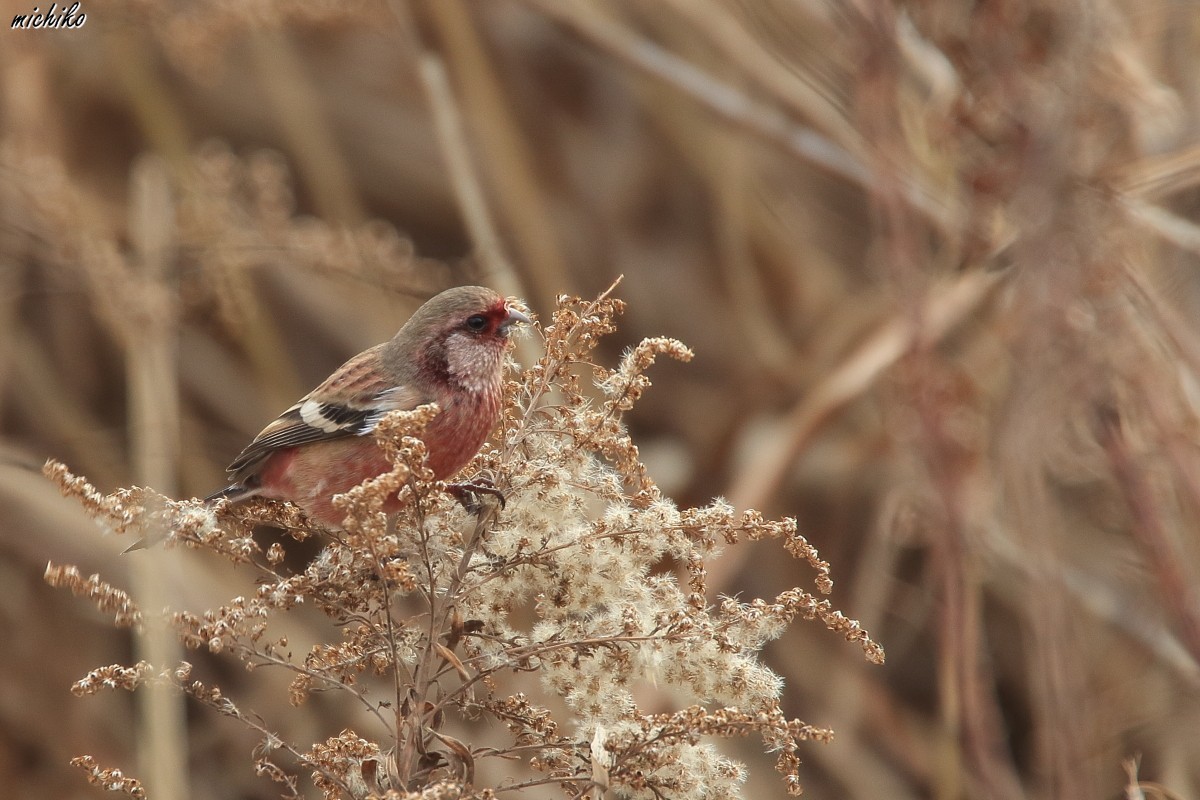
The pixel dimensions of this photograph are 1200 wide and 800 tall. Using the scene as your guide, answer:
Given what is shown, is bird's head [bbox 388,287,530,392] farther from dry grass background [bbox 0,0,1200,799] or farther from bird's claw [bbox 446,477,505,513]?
dry grass background [bbox 0,0,1200,799]

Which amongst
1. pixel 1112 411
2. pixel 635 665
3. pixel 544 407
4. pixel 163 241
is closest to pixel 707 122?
pixel 163 241

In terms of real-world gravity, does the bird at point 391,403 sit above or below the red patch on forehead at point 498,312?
below

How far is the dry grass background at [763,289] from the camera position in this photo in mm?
2666

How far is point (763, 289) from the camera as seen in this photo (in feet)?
22.8

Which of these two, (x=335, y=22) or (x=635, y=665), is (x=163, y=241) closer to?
(x=335, y=22)

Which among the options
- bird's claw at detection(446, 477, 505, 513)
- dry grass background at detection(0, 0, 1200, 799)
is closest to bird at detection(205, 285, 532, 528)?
dry grass background at detection(0, 0, 1200, 799)

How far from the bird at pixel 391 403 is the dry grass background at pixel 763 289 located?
0.50m

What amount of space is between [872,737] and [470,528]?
12.2 feet

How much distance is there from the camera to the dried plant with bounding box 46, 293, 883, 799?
1.77 metres

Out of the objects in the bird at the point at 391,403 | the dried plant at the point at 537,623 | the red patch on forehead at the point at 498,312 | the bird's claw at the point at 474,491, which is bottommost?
the dried plant at the point at 537,623

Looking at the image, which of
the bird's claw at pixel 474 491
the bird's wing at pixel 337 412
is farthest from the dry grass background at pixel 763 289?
the bird's claw at pixel 474 491

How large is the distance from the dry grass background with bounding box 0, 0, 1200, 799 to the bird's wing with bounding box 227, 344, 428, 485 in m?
0.47

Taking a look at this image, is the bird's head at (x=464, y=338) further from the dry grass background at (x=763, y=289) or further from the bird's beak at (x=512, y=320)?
the dry grass background at (x=763, y=289)

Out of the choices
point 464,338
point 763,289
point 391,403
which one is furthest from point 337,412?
point 763,289
